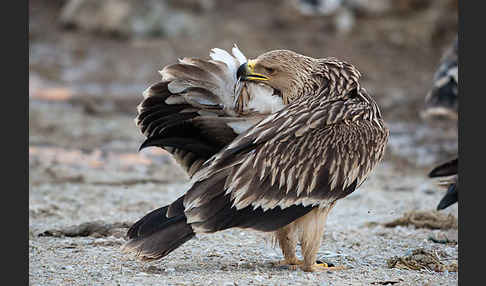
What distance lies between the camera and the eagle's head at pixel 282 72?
638 cm

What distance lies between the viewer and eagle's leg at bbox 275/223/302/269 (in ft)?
20.2

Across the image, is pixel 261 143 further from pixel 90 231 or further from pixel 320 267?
pixel 90 231

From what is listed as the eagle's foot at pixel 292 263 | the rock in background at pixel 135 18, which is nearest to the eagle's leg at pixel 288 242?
the eagle's foot at pixel 292 263

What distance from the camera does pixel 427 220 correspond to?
28.3 feet

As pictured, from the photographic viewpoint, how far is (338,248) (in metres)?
7.45

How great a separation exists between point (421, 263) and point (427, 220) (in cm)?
200

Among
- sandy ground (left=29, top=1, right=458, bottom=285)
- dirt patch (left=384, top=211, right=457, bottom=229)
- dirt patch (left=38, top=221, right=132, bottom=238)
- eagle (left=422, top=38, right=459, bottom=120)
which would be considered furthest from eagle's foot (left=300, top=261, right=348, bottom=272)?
eagle (left=422, top=38, right=459, bottom=120)

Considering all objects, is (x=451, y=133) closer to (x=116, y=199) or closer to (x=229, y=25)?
(x=116, y=199)

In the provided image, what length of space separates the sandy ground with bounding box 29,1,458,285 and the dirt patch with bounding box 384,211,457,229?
12 cm

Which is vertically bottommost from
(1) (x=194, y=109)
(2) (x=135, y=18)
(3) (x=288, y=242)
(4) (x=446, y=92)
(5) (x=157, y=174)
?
(5) (x=157, y=174)

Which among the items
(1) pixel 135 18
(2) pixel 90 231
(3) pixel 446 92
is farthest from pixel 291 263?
(1) pixel 135 18

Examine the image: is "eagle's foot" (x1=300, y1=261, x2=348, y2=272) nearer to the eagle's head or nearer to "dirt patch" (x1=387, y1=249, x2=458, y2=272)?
"dirt patch" (x1=387, y1=249, x2=458, y2=272)

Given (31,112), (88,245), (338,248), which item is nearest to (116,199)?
(88,245)

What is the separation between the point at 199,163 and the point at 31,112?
9.27m
